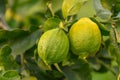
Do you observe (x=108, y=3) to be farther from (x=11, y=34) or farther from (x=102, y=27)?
(x=11, y=34)

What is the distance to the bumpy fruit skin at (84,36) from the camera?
1.23 meters

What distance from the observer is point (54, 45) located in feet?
4.11

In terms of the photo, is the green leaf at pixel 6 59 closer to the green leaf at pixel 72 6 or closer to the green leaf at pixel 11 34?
the green leaf at pixel 11 34

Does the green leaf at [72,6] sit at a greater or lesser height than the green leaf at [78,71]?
greater

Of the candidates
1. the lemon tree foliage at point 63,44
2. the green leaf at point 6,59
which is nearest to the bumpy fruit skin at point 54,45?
the lemon tree foliage at point 63,44

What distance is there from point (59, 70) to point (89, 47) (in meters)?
0.33

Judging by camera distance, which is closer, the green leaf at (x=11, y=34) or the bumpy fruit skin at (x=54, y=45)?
the bumpy fruit skin at (x=54, y=45)

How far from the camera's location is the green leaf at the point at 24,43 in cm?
149

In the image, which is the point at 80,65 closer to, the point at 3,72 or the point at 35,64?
the point at 35,64

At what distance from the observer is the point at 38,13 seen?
7.86 ft

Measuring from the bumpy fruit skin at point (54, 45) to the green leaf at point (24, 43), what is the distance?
234mm

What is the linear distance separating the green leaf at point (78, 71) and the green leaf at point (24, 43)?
164mm

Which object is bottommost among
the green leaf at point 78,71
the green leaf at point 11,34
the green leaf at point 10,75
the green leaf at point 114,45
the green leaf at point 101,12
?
the green leaf at point 78,71

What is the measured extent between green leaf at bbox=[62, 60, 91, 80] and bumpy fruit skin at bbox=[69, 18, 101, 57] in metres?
0.28
